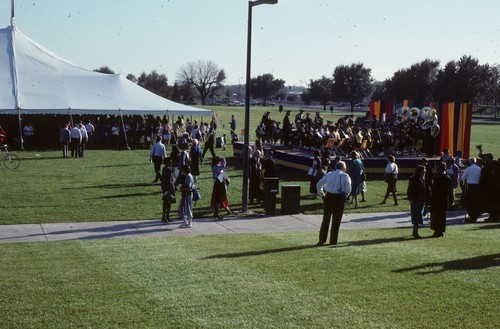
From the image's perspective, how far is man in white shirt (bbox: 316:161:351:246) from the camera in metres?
12.9

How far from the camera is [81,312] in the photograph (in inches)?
321

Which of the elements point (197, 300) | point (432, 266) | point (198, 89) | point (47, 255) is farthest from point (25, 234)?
point (198, 89)

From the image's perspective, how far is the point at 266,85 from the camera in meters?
156

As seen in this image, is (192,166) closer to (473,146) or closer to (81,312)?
(81,312)

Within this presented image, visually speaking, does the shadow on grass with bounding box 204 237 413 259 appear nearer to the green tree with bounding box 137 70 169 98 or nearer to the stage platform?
the stage platform


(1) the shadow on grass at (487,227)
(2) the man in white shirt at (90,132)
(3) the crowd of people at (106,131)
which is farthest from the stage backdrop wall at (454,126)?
(2) the man in white shirt at (90,132)

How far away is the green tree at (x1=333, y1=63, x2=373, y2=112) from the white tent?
85.4 meters

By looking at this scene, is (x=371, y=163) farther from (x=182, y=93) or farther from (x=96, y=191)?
(x=182, y=93)

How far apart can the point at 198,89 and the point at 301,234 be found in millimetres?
144136

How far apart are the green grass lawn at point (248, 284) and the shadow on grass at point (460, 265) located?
0.06 ft

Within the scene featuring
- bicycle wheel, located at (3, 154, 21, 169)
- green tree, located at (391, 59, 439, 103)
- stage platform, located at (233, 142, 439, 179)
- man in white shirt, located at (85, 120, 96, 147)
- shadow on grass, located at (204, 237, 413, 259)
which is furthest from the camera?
green tree, located at (391, 59, 439, 103)

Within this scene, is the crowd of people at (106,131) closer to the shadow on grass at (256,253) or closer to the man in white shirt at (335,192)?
the man in white shirt at (335,192)

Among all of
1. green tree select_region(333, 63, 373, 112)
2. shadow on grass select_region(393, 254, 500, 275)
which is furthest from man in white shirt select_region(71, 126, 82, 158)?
green tree select_region(333, 63, 373, 112)

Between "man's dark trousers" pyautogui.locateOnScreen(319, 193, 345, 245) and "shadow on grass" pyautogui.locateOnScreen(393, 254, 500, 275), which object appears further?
"man's dark trousers" pyautogui.locateOnScreen(319, 193, 345, 245)
